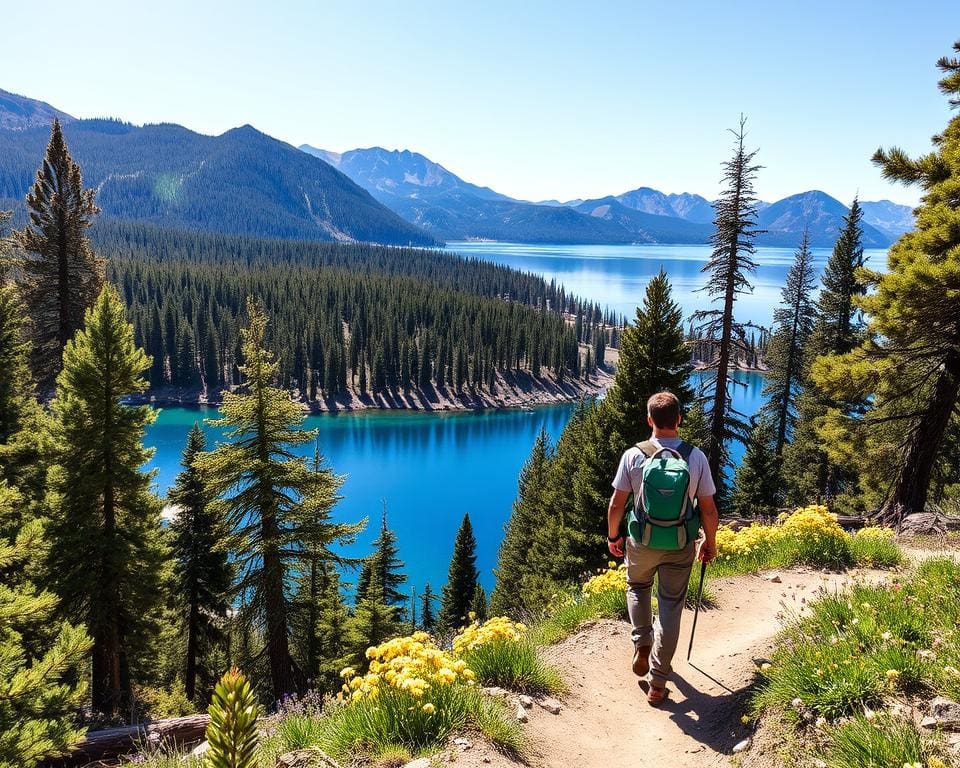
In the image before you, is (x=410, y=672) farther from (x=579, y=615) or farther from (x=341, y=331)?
(x=341, y=331)

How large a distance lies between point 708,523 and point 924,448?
9.92 meters

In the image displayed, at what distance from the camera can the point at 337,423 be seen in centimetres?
9600

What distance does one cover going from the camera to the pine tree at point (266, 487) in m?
15.4

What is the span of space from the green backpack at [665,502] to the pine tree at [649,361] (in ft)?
44.1

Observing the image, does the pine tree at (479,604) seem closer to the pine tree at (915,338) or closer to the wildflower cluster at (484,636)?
the pine tree at (915,338)

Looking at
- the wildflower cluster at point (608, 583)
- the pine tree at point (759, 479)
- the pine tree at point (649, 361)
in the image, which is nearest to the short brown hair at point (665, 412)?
the wildflower cluster at point (608, 583)

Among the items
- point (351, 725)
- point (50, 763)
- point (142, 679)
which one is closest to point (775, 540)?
point (351, 725)

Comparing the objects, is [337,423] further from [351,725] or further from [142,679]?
[351,725]

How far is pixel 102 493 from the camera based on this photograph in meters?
14.4

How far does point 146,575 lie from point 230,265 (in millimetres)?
165716

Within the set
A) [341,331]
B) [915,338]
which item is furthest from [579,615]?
[341,331]

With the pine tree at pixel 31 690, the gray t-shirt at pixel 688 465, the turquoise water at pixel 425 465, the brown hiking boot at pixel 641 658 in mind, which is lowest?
the turquoise water at pixel 425 465

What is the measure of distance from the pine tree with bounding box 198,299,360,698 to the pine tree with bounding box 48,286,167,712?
6.39 ft

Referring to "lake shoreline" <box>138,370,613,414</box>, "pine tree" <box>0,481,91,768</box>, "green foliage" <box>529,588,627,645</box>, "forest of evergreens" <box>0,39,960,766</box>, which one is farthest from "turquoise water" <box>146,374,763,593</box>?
"pine tree" <box>0,481,91,768</box>
